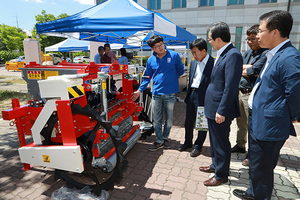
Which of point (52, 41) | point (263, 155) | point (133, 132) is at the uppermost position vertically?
point (52, 41)

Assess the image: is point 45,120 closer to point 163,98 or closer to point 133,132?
point 133,132

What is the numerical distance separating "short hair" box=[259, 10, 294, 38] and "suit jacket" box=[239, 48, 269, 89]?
909 mm

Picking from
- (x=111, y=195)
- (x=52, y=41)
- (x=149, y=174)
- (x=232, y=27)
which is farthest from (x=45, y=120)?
(x=52, y=41)

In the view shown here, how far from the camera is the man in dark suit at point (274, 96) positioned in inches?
66.2

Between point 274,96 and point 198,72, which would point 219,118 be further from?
point 198,72

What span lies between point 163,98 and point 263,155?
1865 mm

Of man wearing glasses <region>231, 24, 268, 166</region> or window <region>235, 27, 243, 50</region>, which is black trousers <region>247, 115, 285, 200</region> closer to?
man wearing glasses <region>231, 24, 268, 166</region>

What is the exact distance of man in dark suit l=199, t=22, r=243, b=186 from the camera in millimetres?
2211

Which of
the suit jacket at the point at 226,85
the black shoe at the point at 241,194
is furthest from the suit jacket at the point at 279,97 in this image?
the black shoe at the point at 241,194

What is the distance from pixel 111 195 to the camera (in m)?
2.44

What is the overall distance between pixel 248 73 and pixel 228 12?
19.6 metres

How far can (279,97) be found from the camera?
5.79ft

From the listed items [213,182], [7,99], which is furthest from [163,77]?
[7,99]

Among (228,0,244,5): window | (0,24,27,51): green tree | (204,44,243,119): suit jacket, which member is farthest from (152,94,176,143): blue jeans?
(0,24,27,51): green tree
